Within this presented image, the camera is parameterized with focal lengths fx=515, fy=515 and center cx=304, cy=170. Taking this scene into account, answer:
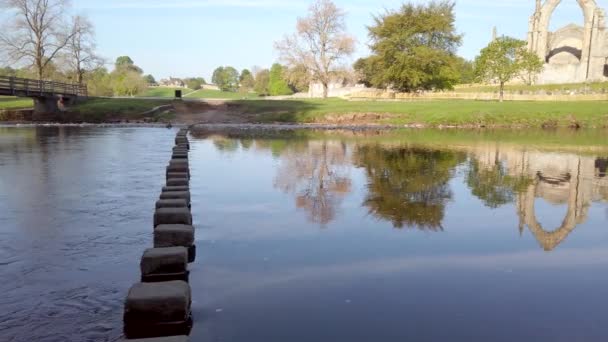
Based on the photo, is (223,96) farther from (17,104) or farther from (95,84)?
(17,104)

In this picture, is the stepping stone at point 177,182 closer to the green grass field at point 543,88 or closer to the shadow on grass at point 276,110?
the shadow on grass at point 276,110

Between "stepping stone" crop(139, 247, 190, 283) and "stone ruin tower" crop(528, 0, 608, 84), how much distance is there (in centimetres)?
7734

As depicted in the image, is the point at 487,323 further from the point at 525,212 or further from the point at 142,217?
the point at 142,217

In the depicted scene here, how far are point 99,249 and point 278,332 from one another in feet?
11.3

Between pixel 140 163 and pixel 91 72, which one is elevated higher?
pixel 91 72

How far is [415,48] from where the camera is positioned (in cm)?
5447

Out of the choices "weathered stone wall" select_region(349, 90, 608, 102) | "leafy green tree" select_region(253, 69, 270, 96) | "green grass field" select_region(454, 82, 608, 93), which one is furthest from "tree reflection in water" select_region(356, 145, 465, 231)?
"leafy green tree" select_region(253, 69, 270, 96)

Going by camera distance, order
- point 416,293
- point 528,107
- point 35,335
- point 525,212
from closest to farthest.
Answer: point 35,335 → point 416,293 → point 525,212 → point 528,107

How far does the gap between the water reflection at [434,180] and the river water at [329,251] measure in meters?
0.08

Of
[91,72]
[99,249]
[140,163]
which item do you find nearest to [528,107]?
[140,163]

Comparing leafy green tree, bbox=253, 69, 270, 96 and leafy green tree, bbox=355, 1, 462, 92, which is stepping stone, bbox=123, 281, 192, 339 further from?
leafy green tree, bbox=253, 69, 270, 96

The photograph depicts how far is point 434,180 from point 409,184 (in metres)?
1.07

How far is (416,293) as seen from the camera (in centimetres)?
563

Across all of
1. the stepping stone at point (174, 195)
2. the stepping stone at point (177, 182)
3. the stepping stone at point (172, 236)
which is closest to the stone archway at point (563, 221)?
the stepping stone at point (172, 236)
